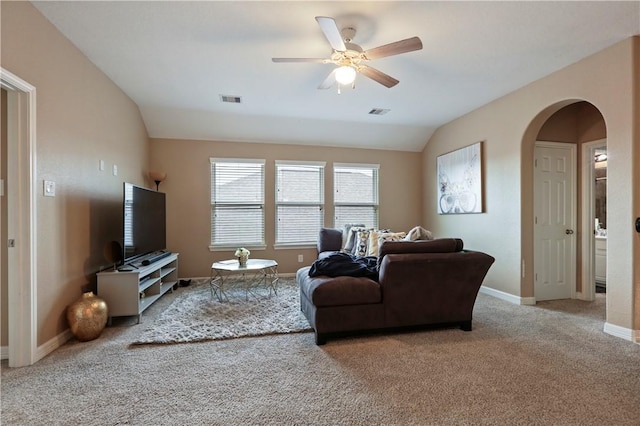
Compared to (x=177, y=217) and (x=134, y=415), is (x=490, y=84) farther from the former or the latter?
(x=177, y=217)

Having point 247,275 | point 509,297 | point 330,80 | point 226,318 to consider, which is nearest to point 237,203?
point 247,275

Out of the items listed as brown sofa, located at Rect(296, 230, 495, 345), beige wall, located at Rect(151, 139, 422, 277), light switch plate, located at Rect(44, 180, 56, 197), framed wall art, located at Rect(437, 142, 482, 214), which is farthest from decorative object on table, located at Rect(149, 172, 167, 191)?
framed wall art, located at Rect(437, 142, 482, 214)

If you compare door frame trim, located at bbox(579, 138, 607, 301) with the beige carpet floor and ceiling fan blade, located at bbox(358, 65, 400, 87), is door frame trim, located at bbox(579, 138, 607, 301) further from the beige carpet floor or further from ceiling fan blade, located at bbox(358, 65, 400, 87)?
ceiling fan blade, located at bbox(358, 65, 400, 87)

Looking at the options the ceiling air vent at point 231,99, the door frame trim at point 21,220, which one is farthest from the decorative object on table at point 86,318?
the ceiling air vent at point 231,99

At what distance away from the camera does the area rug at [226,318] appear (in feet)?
9.11


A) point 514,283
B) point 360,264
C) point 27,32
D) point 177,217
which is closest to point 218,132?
point 177,217

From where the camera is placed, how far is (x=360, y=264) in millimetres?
2938

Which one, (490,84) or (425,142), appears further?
(425,142)

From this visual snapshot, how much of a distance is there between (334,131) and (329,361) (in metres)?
4.08

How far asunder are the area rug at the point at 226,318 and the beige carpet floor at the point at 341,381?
13 cm

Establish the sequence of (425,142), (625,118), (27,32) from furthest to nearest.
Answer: (425,142)
(625,118)
(27,32)

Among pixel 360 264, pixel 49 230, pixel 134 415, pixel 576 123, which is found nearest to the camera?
pixel 134 415

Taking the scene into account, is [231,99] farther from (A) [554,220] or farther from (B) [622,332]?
(B) [622,332]

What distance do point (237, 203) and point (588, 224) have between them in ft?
17.1
